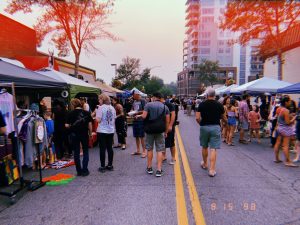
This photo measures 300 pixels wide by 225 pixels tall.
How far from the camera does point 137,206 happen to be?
13.2 feet

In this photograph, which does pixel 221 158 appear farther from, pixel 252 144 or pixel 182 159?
pixel 252 144

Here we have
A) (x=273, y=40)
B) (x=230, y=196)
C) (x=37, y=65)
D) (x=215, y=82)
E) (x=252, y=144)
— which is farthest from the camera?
(x=215, y=82)

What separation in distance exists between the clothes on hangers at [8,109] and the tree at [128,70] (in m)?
45.7

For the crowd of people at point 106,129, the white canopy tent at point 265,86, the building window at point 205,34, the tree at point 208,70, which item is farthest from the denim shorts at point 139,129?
the building window at point 205,34

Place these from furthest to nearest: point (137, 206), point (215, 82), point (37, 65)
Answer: point (215, 82) → point (37, 65) → point (137, 206)

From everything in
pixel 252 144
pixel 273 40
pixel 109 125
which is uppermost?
pixel 273 40

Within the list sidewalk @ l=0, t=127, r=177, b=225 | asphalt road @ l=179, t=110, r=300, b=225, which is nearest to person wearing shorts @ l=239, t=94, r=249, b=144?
asphalt road @ l=179, t=110, r=300, b=225

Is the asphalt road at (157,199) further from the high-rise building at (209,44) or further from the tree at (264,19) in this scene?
the high-rise building at (209,44)

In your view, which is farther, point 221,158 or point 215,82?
point 215,82

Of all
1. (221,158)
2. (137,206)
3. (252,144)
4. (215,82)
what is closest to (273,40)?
(252,144)

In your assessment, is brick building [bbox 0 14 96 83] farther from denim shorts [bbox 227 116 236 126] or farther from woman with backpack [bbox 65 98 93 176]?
denim shorts [bbox 227 116 236 126]

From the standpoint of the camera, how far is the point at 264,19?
17.6 m

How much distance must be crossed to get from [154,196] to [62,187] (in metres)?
1.89

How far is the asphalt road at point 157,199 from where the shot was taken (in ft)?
12.0
